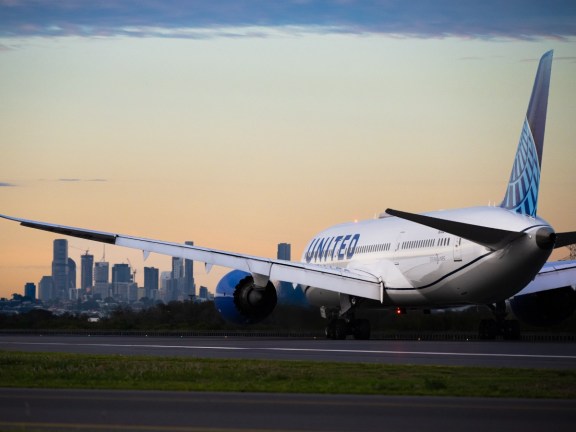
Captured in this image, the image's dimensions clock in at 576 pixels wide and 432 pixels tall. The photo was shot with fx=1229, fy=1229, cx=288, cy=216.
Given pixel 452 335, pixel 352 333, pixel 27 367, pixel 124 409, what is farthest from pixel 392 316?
pixel 124 409

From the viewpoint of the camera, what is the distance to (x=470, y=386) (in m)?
19.2

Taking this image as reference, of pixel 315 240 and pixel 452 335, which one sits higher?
pixel 315 240

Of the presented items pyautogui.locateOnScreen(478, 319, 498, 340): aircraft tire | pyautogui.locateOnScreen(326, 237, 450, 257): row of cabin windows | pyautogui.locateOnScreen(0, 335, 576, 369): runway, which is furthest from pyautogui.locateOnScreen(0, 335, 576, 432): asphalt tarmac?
pyautogui.locateOnScreen(478, 319, 498, 340): aircraft tire

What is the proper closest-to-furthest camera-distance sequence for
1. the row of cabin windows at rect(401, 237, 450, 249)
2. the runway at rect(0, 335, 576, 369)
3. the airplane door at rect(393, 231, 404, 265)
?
the runway at rect(0, 335, 576, 369) → the row of cabin windows at rect(401, 237, 450, 249) → the airplane door at rect(393, 231, 404, 265)

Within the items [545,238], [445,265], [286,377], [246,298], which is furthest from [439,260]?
[286,377]

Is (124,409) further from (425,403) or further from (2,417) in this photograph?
(425,403)

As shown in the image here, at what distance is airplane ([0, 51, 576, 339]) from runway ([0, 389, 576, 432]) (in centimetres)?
1764

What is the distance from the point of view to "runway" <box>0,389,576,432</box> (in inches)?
556

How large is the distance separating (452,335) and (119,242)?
1386cm

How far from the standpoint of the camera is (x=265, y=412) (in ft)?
51.4

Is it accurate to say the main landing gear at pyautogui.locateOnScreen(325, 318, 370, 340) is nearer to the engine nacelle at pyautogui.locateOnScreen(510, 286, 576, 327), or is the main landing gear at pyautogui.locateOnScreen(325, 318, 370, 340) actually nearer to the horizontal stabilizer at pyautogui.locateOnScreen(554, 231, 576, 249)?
the engine nacelle at pyautogui.locateOnScreen(510, 286, 576, 327)

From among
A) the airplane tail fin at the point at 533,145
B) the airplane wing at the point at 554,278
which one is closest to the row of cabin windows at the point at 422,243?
the airplane tail fin at the point at 533,145

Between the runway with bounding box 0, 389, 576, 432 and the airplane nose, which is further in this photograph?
the airplane nose

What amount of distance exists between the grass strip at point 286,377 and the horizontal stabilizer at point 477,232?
10803 mm
